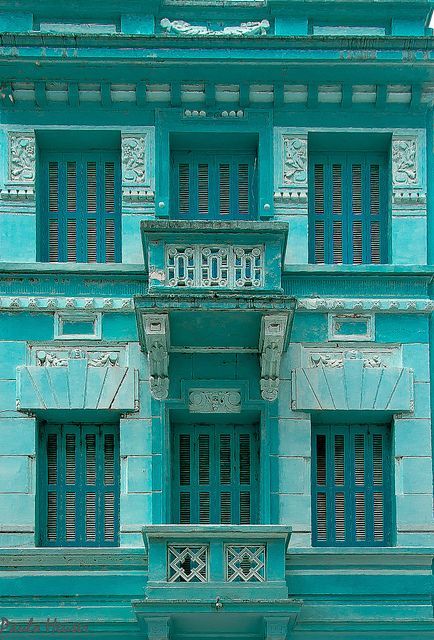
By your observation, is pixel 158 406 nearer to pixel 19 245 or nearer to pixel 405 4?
pixel 19 245

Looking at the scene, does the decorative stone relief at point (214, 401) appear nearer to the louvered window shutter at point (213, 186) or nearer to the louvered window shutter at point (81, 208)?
the louvered window shutter at point (81, 208)

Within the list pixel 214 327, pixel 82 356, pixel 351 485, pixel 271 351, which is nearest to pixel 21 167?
pixel 82 356

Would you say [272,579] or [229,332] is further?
[229,332]

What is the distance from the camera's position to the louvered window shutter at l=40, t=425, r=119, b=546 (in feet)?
77.0

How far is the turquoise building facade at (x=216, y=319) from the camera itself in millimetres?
22656

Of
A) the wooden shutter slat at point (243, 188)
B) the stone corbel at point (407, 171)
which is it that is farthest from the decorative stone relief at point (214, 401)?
the stone corbel at point (407, 171)

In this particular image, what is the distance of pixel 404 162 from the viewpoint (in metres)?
24.6

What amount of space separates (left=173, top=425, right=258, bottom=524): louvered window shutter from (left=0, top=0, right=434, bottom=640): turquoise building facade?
3 centimetres

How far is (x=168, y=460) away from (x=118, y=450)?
0.72 metres

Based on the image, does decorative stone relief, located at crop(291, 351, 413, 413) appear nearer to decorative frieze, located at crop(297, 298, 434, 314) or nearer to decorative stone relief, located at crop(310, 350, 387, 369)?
decorative stone relief, located at crop(310, 350, 387, 369)

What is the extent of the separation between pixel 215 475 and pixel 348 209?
4.13 metres

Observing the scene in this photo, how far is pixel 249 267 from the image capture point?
75.6ft

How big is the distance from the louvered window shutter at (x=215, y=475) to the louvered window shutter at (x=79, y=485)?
86cm

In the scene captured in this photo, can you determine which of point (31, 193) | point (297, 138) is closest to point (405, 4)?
point (297, 138)
